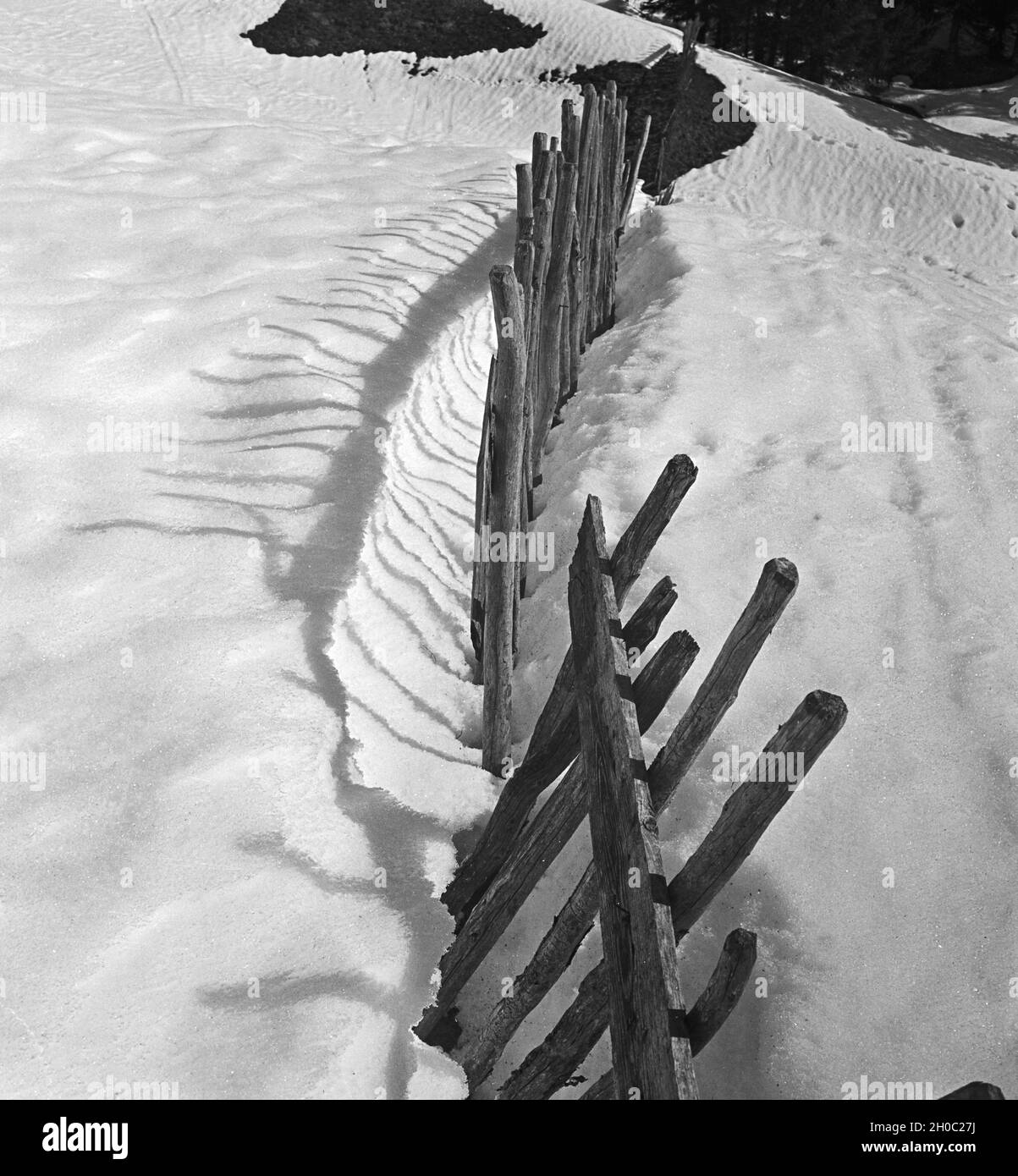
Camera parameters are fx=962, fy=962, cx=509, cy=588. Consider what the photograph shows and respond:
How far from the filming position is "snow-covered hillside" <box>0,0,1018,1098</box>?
1.90 meters

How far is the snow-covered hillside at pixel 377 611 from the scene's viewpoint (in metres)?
1.90

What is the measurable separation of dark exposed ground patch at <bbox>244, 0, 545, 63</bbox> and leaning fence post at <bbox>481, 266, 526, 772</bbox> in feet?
47.6

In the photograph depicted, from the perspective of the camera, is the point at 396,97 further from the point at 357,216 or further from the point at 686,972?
the point at 686,972

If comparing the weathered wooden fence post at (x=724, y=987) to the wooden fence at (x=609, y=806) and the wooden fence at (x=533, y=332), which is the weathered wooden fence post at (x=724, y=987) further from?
the wooden fence at (x=533, y=332)

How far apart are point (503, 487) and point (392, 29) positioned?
1557 cm

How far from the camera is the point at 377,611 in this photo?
115 inches

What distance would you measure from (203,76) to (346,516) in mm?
12755

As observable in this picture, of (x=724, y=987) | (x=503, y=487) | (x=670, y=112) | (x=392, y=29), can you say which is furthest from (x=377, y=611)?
(x=392, y=29)

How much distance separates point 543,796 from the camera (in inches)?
98.3

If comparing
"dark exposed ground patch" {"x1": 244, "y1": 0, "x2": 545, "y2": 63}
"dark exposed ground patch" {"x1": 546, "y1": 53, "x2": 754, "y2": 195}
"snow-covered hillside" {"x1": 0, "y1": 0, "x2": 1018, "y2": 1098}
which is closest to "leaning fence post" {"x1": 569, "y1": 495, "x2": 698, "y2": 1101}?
"snow-covered hillside" {"x1": 0, "y1": 0, "x2": 1018, "y2": 1098}

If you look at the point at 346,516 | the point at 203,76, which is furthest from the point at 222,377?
the point at 203,76

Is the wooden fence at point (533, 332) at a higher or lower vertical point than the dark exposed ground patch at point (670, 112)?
lower

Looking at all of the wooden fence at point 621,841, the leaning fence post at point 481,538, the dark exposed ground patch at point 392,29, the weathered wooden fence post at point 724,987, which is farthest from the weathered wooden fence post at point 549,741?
the dark exposed ground patch at point 392,29

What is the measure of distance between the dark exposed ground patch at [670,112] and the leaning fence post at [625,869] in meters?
11.1
